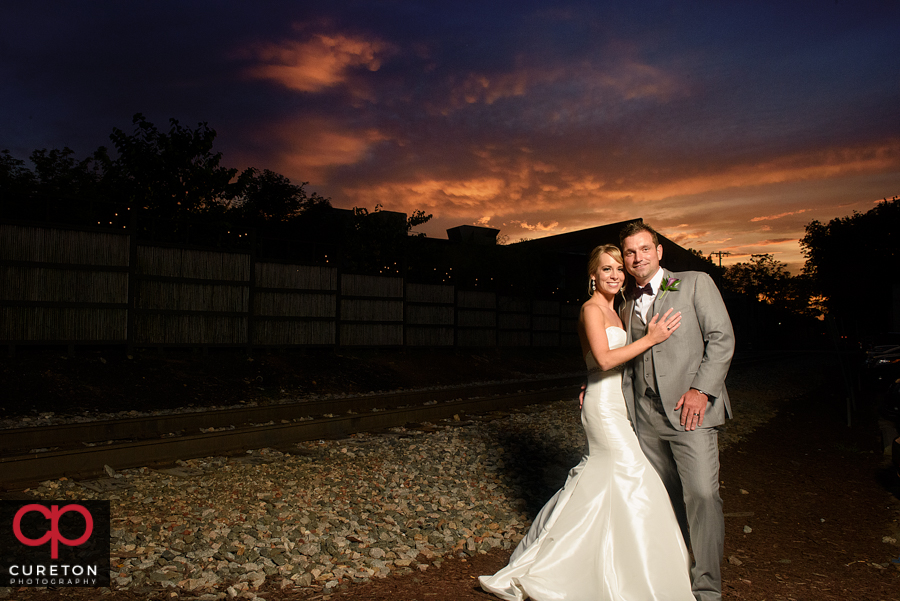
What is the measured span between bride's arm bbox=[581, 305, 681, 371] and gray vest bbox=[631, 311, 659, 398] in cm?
8

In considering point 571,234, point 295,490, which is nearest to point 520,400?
point 295,490

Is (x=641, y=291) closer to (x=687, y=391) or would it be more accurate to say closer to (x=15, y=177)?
(x=687, y=391)

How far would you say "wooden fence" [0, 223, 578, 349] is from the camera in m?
11.8

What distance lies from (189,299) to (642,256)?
13089 millimetres

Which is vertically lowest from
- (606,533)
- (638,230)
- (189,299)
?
A: (606,533)

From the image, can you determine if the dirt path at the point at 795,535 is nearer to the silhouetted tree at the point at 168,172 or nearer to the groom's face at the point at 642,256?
the groom's face at the point at 642,256

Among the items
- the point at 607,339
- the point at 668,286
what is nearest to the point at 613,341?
the point at 607,339

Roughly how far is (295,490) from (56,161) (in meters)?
20.9

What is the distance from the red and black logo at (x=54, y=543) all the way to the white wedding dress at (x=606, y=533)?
252 centimetres

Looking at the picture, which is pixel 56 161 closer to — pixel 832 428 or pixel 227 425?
pixel 227 425

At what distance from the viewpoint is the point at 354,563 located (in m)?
3.94

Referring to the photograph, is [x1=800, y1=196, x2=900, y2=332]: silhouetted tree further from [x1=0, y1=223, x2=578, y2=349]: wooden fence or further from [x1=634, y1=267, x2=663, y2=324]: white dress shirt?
[x1=634, y1=267, x2=663, y2=324]: white dress shirt

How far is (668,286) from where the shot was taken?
10.5ft

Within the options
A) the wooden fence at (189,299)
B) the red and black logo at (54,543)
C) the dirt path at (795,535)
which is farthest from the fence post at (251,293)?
the dirt path at (795,535)
